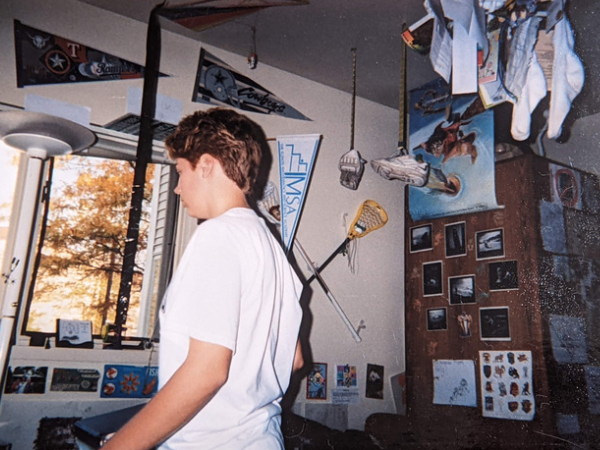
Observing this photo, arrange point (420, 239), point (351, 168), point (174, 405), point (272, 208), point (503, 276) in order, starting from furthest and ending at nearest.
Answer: point (351, 168)
point (420, 239)
point (272, 208)
point (503, 276)
point (174, 405)

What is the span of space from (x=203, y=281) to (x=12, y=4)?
1933mm

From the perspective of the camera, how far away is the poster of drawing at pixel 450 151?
2314 millimetres

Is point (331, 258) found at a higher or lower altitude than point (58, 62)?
lower

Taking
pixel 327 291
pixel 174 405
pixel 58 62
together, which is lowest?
pixel 174 405

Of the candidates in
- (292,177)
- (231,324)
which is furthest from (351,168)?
(231,324)

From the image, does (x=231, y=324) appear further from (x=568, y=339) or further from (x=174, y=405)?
(x=568, y=339)

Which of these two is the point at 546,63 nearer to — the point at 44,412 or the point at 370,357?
the point at 370,357

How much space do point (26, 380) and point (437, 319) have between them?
6.21 feet

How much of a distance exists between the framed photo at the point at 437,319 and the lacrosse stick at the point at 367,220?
0.57m

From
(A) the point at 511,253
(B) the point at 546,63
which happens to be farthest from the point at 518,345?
(B) the point at 546,63

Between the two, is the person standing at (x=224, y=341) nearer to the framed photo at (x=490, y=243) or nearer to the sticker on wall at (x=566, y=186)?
the sticker on wall at (x=566, y=186)

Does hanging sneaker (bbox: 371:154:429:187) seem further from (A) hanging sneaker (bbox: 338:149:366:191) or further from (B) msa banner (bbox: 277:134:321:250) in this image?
(B) msa banner (bbox: 277:134:321:250)

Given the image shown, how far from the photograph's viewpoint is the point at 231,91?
2.51 m

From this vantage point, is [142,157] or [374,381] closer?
[142,157]
